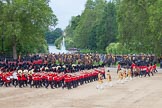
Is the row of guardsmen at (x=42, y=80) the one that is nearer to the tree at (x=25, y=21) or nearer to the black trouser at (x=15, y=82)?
the black trouser at (x=15, y=82)

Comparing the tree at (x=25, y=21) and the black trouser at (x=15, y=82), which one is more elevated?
the tree at (x=25, y=21)

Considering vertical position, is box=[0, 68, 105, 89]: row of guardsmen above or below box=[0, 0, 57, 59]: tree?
below

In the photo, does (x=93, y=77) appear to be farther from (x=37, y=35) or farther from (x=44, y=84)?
(x=37, y=35)

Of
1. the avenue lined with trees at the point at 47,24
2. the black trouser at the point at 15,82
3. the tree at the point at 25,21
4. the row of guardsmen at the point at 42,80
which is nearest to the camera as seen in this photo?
the row of guardsmen at the point at 42,80

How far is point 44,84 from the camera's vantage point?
108ft

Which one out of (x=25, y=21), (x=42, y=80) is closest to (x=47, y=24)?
(x=25, y=21)

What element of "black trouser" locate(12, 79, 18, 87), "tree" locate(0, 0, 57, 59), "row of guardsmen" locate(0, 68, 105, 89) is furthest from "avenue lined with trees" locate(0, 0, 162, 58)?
"black trouser" locate(12, 79, 18, 87)

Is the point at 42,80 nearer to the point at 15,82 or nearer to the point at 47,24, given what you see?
the point at 15,82

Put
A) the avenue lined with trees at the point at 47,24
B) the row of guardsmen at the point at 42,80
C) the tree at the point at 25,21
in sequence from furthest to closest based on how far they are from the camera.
A: the tree at the point at 25,21
the avenue lined with trees at the point at 47,24
the row of guardsmen at the point at 42,80

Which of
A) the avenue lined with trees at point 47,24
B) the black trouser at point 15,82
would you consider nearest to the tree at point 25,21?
the avenue lined with trees at point 47,24

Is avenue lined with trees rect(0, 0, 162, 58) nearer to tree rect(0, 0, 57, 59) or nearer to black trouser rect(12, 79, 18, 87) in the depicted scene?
tree rect(0, 0, 57, 59)

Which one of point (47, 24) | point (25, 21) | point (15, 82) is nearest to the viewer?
point (15, 82)

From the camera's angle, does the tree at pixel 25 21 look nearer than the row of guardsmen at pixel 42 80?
No

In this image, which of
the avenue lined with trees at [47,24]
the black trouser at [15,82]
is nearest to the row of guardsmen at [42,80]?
the black trouser at [15,82]
